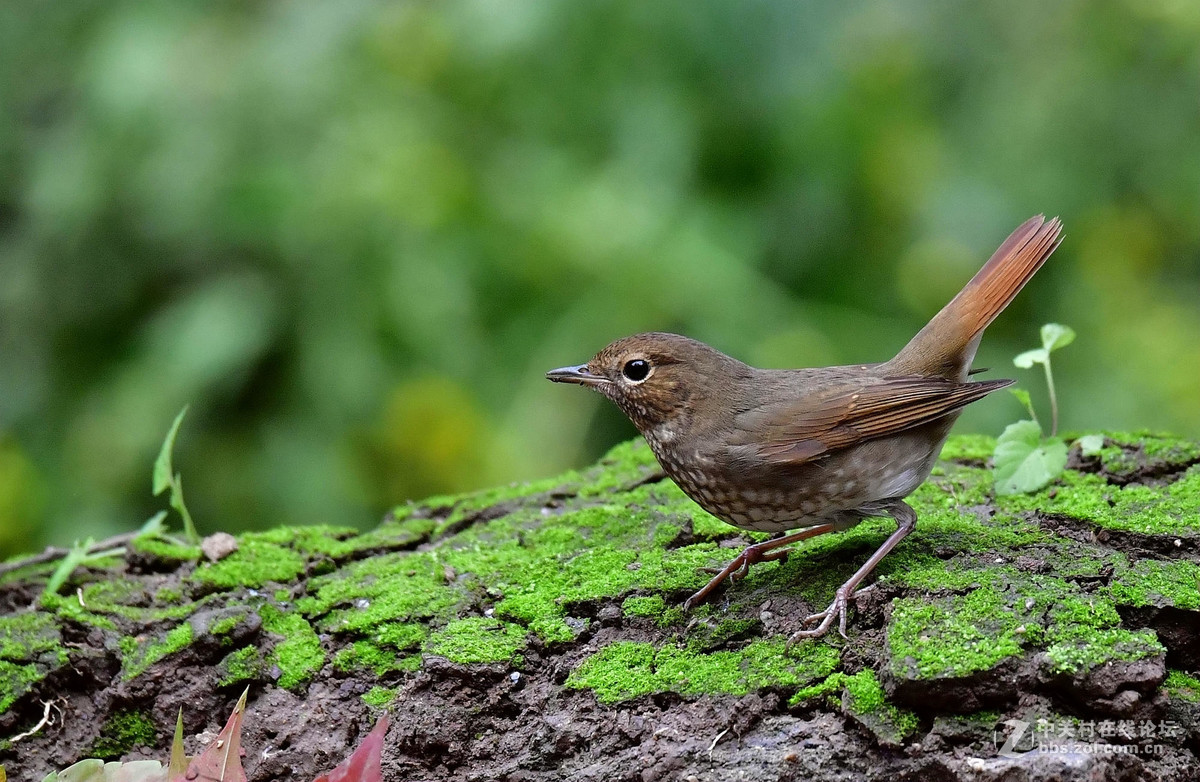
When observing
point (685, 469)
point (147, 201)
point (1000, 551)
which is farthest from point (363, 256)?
point (1000, 551)

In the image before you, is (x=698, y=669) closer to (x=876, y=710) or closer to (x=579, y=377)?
(x=876, y=710)

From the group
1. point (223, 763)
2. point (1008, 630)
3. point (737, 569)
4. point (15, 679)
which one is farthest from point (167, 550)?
point (1008, 630)

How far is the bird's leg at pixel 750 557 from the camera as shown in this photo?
3.39m

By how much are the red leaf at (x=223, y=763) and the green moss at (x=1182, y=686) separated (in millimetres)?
2267

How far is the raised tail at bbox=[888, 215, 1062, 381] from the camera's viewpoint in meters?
3.64

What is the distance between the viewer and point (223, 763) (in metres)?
2.62

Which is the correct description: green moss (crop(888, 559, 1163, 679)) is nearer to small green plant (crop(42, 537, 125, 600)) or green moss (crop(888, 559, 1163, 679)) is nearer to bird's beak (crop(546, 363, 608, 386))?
bird's beak (crop(546, 363, 608, 386))

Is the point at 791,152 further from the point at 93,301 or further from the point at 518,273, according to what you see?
the point at 93,301

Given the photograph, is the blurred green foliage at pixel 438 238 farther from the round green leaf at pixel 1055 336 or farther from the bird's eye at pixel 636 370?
the bird's eye at pixel 636 370

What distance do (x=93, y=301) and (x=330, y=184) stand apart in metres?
1.41

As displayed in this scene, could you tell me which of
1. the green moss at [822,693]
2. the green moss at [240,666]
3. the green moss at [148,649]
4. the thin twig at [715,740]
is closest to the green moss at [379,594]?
the green moss at [240,666]

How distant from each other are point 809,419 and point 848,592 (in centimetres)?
58

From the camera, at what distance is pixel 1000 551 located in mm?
3338

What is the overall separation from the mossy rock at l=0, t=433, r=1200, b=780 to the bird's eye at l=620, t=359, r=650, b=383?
615mm
